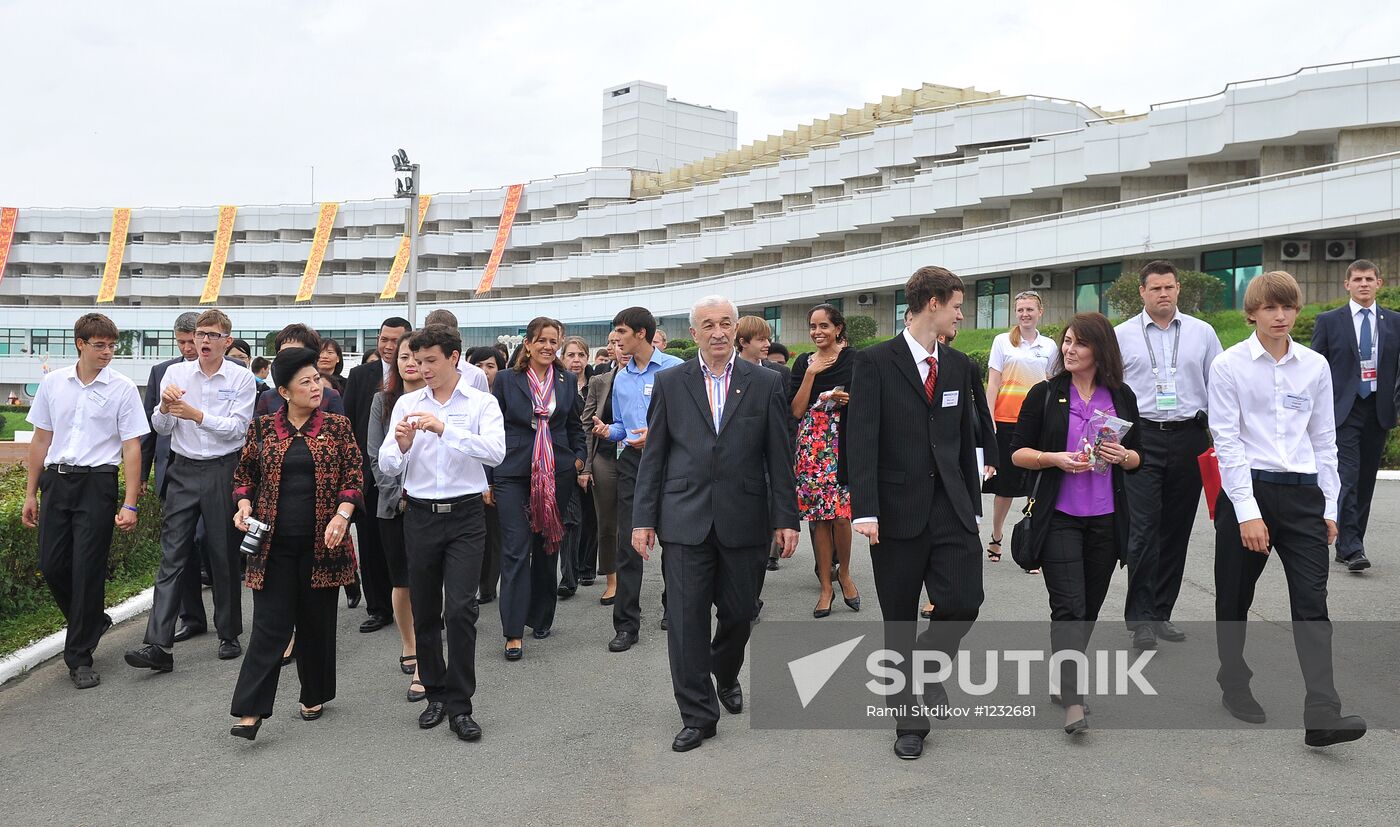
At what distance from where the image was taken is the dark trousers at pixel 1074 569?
16.7 ft

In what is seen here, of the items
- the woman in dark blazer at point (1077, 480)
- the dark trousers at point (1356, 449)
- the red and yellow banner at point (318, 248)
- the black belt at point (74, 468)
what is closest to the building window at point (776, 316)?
the red and yellow banner at point (318, 248)

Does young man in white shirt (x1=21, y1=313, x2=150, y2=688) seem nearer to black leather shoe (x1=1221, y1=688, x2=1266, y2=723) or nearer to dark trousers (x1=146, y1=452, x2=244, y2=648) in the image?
dark trousers (x1=146, y1=452, x2=244, y2=648)

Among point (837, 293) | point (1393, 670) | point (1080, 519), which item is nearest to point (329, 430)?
point (1080, 519)

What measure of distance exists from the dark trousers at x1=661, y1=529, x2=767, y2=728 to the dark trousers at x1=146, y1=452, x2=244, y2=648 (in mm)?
3183

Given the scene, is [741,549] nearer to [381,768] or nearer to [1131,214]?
[381,768]

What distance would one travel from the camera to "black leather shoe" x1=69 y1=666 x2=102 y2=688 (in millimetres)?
6316

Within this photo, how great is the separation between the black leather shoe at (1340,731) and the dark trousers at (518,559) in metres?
4.44

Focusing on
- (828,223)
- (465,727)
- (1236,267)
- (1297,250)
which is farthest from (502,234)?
(465,727)

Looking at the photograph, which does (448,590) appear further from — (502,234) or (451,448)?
(502,234)

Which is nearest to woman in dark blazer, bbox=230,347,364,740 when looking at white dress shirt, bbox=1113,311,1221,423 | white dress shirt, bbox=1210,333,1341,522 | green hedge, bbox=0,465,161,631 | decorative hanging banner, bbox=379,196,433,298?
green hedge, bbox=0,465,161,631

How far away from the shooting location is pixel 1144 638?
638 cm

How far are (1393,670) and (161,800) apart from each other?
6.27m

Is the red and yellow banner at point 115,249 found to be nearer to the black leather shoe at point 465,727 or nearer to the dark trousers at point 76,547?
the dark trousers at point 76,547

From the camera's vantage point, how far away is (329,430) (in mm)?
5648
